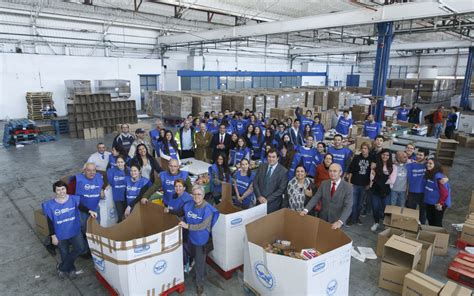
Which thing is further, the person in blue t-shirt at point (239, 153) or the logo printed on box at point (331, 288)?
the person in blue t-shirt at point (239, 153)

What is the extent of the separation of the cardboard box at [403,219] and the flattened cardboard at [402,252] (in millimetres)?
634

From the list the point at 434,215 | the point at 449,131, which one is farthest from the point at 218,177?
the point at 449,131

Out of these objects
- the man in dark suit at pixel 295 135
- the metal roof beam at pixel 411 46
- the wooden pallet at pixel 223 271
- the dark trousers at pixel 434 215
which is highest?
the metal roof beam at pixel 411 46

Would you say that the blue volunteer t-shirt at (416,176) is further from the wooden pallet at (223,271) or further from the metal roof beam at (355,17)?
the metal roof beam at (355,17)

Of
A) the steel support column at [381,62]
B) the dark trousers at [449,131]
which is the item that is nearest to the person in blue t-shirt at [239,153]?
the steel support column at [381,62]

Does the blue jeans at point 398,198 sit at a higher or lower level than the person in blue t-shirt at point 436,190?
lower

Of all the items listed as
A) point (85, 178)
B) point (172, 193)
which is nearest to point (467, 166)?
point (172, 193)

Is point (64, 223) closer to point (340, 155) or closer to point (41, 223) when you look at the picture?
point (41, 223)

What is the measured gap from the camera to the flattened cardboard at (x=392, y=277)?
3.77 meters

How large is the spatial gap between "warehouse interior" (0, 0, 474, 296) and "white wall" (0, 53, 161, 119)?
54 mm

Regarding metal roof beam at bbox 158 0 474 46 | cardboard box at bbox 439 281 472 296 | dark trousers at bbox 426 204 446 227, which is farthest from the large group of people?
metal roof beam at bbox 158 0 474 46

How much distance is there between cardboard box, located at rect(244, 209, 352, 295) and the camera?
9.16 ft

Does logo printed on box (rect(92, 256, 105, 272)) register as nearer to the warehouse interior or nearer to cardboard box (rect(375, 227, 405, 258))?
the warehouse interior

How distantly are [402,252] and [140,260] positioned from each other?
341 cm
